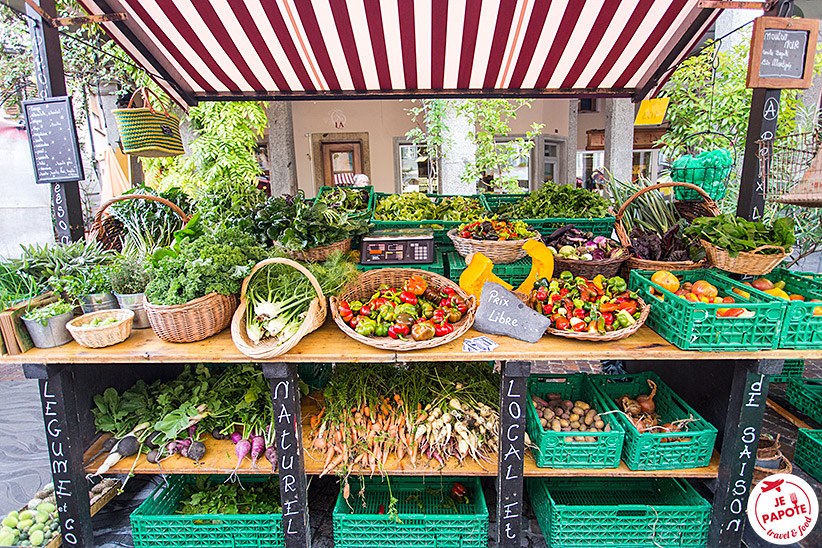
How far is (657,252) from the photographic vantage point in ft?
9.87

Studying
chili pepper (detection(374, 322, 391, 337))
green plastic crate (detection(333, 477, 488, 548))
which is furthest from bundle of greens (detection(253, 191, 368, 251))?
green plastic crate (detection(333, 477, 488, 548))

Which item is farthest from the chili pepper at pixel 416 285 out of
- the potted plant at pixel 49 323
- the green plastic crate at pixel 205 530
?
the potted plant at pixel 49 323

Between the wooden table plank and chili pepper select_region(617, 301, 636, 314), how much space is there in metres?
0.16

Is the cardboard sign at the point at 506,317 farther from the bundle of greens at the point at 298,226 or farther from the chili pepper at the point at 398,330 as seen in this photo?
the bundle of greens at the point at 298,226

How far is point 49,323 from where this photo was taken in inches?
99.0

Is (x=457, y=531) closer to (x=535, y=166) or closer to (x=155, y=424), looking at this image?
(x=155, y=424)

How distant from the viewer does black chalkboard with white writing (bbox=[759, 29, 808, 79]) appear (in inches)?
99.7

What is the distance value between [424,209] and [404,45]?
1.30 m

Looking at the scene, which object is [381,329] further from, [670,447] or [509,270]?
[670,447]

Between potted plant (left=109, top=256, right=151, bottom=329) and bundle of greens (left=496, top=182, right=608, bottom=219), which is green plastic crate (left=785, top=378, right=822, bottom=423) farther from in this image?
potted plant (left=109, top=256, right=151, bottom=329)

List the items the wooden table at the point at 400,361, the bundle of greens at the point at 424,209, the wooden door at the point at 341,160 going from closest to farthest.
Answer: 1. the wooden table at the point at 400,361
2. the bundle of greens at the point at 424,209
3. the wooden door at the point at 341,160

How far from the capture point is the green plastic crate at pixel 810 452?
3211mm

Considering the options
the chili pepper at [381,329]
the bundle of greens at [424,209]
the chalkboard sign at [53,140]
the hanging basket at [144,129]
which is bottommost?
the chili pepper at [381,329]

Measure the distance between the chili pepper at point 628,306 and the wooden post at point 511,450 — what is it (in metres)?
0.66
